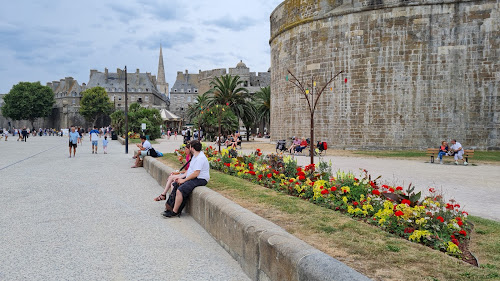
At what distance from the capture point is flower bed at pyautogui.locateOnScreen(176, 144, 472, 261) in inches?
147

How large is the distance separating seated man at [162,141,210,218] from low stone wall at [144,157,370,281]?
56 cm

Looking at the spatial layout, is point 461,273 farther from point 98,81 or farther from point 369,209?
point 98,81

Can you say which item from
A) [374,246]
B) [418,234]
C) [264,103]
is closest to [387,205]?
[418,234]

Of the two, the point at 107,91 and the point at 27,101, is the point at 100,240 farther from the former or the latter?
the point at 107,91

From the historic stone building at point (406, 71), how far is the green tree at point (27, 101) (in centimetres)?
→ 7539

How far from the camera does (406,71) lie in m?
19.4

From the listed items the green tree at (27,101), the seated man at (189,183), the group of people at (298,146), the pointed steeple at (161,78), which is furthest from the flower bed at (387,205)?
the pointed steeple at (161,78)

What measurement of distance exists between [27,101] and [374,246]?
89.5m

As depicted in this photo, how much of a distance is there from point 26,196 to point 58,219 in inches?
100

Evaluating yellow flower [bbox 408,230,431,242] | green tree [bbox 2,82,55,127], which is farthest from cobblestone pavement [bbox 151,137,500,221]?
green tree [bbox 2,82,55,127]

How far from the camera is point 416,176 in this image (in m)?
10.7

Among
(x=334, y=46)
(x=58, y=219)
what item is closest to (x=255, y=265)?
(x=58, y=219)

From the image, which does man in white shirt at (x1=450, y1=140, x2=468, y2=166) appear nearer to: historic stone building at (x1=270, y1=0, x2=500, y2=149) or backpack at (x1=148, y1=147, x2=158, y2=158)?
historic stone building at (x1=270, y1=0, x2=500, y2=149)

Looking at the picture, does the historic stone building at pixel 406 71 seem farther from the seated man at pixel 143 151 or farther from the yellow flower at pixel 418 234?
the yellow flower at pixel 418 234
